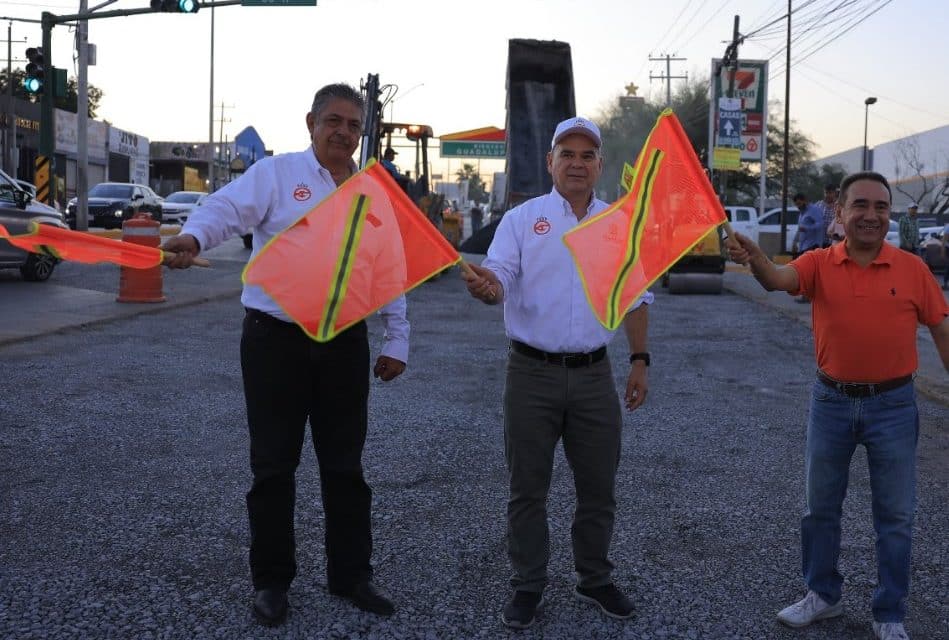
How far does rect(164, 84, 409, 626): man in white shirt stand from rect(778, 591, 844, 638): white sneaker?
1580 mm

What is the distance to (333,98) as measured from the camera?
13.2 ft

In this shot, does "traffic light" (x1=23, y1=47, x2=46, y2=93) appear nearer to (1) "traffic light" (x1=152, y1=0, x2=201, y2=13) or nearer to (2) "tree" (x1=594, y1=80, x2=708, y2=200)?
(1) "traffic light" (x1=152, y1=0, x2=201, y2=13)

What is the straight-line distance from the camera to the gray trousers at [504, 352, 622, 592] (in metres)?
4.14

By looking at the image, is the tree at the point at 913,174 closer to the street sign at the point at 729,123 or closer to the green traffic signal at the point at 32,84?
the street sign at the point at 729,123

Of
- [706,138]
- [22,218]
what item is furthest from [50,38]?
[706,138]

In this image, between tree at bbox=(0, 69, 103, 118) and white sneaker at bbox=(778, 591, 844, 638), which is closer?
white sneaker at bbox=(778, 591, 844, 638)

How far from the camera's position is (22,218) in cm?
1655

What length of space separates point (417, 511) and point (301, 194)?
7.19 feet

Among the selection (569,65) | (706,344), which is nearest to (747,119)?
(569,65)

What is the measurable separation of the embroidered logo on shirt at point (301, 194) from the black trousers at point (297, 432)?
471 millimetres

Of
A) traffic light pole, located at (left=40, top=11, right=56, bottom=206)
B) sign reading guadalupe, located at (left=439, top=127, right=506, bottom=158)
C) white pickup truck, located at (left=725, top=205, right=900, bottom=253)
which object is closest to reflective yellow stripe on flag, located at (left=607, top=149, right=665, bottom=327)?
traffic light pole, located at (left=40, top=11, right=56, bottom=206)

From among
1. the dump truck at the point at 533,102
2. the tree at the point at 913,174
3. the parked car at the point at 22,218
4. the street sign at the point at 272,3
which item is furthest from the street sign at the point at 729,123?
the tree at the point at 913,174

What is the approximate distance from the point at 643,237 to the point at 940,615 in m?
1.95

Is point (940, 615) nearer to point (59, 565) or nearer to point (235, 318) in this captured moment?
point (59, 565)
